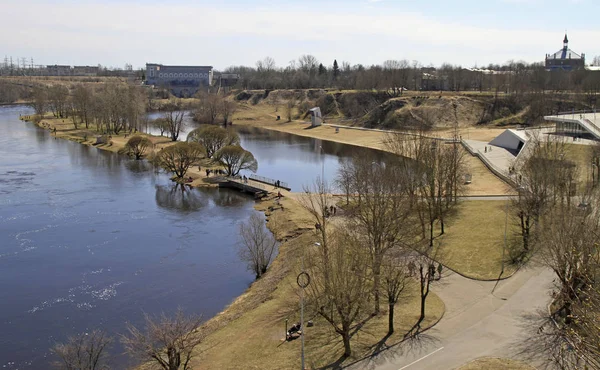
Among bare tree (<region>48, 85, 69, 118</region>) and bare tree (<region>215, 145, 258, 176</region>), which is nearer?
bare tree (<region>215, 145, 258, 176</region>)

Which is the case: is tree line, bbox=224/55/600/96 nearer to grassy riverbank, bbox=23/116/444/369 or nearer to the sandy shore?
the sandy shore

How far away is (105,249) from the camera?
3919 cm

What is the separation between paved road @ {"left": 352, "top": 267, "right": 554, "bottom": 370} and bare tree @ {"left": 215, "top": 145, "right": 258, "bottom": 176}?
36434 mm

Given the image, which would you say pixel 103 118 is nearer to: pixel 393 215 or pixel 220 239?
pixel 220 239

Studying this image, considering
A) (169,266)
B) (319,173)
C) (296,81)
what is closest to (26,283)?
(169,266)

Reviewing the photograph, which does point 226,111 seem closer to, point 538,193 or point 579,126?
point 579,126

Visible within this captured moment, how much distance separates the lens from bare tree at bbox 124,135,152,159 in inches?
3039

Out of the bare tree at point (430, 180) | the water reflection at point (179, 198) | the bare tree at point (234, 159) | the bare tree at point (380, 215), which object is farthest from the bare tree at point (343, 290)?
the bare tree at point (234, 159)

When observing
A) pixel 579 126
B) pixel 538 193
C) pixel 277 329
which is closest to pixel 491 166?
pixel 579 126

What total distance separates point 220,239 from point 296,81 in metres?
125

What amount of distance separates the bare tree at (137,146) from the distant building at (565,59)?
109m

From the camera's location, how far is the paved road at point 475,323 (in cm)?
2166

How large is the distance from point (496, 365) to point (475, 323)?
3935 millimetres

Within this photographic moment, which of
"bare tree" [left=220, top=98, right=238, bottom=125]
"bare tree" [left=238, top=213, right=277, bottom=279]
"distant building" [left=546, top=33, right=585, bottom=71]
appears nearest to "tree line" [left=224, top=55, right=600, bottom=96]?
"distant building" [left=546, top=33, right=585, bottom=71]
